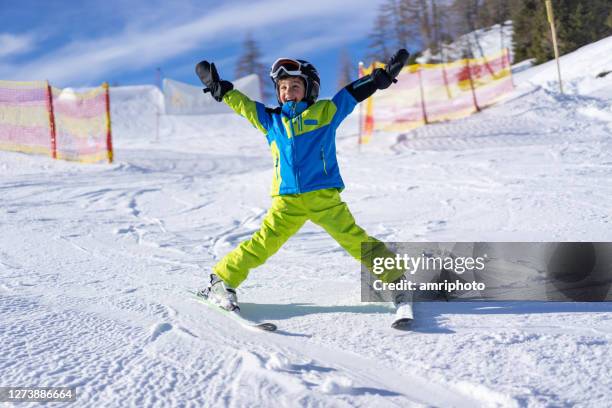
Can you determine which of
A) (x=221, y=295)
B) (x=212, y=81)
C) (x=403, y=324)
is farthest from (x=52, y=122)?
(x=403, y=324)

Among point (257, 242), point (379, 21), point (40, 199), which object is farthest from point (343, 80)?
point (257, 242)

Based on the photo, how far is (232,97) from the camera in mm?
2959

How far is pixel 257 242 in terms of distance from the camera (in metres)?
2.74

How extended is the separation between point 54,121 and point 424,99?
10.5 meters

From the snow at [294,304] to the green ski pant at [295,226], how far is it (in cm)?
27

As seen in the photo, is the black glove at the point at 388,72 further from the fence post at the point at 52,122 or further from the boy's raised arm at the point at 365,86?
the fence post at the point at 52,122

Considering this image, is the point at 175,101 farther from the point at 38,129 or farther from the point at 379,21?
the point at 379,21

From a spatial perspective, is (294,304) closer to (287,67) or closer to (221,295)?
(221,295)

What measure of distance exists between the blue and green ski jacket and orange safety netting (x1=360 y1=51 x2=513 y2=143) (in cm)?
1180

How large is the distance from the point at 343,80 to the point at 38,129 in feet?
143

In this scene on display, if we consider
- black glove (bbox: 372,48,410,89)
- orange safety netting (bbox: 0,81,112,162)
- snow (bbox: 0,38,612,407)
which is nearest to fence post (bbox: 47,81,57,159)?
orange safety netting (bbox: 0,81,112,162)

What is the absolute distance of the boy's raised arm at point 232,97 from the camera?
9.48 feet

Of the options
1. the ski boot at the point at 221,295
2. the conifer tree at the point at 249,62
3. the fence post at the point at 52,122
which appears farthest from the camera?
the conifer tree at the point at 249,62

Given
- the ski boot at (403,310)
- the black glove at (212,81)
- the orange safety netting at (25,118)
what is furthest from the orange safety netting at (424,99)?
the ski boot at (403,310)
